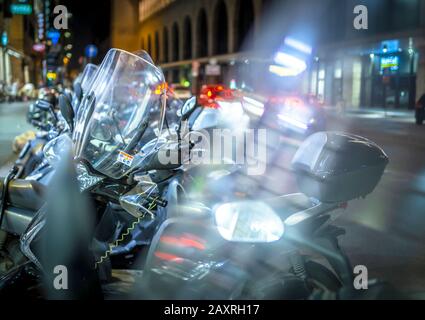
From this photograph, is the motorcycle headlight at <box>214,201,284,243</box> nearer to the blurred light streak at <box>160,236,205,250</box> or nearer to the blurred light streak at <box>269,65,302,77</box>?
the blurred light streak at <box>160,236,205,250</box>

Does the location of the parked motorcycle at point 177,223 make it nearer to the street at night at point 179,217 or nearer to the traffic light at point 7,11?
the street at night at point 179,217

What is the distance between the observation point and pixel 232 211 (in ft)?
8.33

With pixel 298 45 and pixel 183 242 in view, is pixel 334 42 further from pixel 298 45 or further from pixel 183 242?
pixel 183 242

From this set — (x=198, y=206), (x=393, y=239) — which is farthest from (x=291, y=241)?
(x=393, y=239)

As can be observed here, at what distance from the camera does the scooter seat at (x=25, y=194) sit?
361cm

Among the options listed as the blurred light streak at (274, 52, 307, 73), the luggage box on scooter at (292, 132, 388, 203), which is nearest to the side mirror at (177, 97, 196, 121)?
the luggage box on scooter at (292, 132, 388, 203)

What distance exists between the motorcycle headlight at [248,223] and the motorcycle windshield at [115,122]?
1.02 meters

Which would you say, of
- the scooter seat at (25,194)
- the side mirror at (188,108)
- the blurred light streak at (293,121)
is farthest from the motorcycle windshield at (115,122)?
the blurred light streak at (293,121)

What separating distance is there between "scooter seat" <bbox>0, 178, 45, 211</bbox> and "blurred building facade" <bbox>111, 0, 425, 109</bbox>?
14437mm

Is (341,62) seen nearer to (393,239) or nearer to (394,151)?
(394,151)

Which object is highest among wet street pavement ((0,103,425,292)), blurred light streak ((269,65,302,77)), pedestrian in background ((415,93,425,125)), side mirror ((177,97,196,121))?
blurred light streak ((269,65,302,77))

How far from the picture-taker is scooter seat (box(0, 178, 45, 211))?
3.61 meters

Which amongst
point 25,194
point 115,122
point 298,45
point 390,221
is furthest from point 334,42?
point 25,194

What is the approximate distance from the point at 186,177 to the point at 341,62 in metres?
33.6
